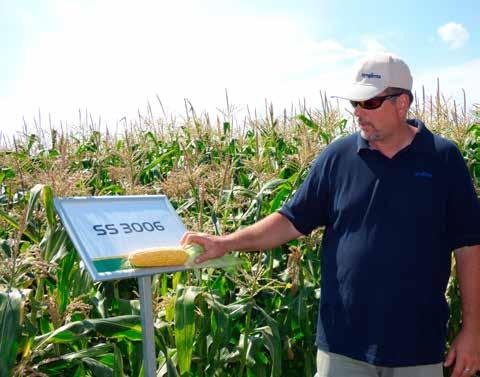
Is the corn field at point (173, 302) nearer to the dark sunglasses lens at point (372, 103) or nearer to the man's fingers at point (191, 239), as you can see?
the man's fingers at point (191, 239)

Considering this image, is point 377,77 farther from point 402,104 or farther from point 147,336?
point 147,336

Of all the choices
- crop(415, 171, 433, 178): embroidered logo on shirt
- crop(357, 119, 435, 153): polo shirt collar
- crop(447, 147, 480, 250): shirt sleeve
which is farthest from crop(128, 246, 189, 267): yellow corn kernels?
crop(447, 147, 480, 250): shirt sleeve

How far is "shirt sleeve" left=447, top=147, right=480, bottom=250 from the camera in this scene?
3.02 metres

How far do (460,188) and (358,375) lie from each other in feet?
3.03

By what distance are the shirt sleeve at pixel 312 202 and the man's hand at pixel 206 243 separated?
38cm

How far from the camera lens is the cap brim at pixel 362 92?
302cm

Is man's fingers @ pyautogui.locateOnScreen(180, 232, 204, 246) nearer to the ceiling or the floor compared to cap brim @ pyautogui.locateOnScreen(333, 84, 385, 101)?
nearer to the floor

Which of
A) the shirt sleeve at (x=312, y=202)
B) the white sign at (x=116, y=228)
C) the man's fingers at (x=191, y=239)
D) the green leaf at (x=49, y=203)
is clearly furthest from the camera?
the green leaf at (x=49, y=203)

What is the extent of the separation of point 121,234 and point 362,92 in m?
1.20

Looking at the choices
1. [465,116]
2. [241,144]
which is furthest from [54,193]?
[465,116]

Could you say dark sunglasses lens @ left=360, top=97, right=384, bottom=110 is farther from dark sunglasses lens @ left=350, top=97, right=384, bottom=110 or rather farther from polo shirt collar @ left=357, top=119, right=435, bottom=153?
polo shirt collar @ left=357, top=119, right=435, bottom=153

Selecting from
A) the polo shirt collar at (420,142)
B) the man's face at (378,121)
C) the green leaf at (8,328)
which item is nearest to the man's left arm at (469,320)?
the polo shirt collar at (420,142)

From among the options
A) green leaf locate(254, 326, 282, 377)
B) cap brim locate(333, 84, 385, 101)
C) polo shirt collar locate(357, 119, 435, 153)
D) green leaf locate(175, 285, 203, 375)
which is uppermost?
cap brim locate(333, 84, 385, 101)

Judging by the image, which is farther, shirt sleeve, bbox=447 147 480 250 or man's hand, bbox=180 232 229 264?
man's hand, bbox=180 232 229 264
